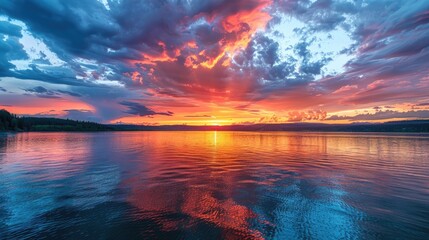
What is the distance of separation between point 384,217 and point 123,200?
47.3 ft

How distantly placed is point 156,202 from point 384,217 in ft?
40.3

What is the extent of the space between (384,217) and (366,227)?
208 cm

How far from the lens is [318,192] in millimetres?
15445

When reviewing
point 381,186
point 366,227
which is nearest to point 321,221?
point 366,227

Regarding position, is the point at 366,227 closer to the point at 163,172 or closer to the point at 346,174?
the point at 346,174

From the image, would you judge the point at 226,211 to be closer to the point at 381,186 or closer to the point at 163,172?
the point at 163,172

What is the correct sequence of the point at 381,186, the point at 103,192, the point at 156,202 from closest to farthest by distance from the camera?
1. the point at 156,202
2. the point at 103,192
3. the point at 381,186

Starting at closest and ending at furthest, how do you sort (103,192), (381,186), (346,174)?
(103,192) → (381,186) → (346,174)

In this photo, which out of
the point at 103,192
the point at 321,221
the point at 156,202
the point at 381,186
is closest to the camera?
the point at 321,221

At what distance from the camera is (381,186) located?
1717 centimetres

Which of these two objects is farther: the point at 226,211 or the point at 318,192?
the point at 318,192

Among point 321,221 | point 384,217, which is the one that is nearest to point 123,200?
point 321,221

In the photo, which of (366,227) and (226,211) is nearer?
(366,227)

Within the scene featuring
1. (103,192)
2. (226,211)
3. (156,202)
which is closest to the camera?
(226,211)
